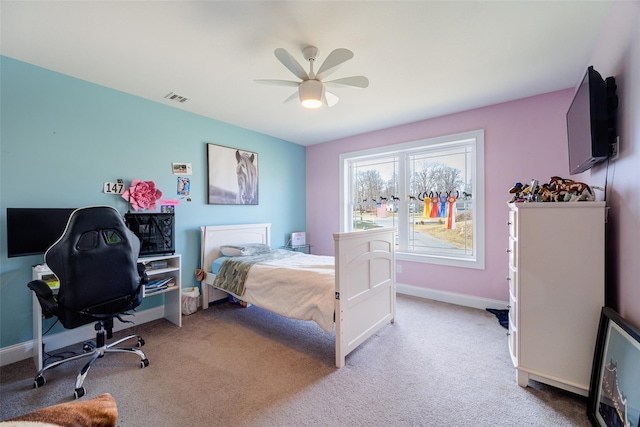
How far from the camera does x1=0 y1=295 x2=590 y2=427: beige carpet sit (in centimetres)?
155

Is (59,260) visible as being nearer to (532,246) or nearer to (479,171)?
(532,246)

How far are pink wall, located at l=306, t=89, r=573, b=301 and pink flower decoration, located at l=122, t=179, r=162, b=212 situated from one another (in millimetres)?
3170

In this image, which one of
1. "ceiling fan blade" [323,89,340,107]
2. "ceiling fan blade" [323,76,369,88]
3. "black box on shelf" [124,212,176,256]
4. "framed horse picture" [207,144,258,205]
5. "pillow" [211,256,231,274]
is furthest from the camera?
"framed horse picture" [207,144,258,205]

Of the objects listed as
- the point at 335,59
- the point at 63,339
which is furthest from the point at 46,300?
the point at 335,59

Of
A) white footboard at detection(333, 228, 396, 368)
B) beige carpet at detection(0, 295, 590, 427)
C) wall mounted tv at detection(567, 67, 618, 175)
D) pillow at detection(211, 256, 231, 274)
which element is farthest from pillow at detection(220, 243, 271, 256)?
wall mounted tv at detection(567, 67, 618, 175)

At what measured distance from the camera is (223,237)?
3.53m

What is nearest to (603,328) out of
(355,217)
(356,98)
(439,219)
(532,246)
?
(532,246)

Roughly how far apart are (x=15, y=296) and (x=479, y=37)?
13.7ft

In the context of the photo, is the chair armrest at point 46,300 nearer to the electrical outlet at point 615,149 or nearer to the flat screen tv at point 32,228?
the flat screen tv at point 32,228

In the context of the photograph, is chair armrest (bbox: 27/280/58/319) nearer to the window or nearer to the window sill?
the window

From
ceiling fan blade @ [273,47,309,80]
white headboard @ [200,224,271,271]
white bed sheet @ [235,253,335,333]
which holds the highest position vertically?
ceiling fan blade @ [273,47,309,80]

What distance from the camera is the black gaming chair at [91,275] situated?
5.71 feet

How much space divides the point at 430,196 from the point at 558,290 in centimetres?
216

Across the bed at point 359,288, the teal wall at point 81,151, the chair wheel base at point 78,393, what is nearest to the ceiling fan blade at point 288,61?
the bed at point 359,288
